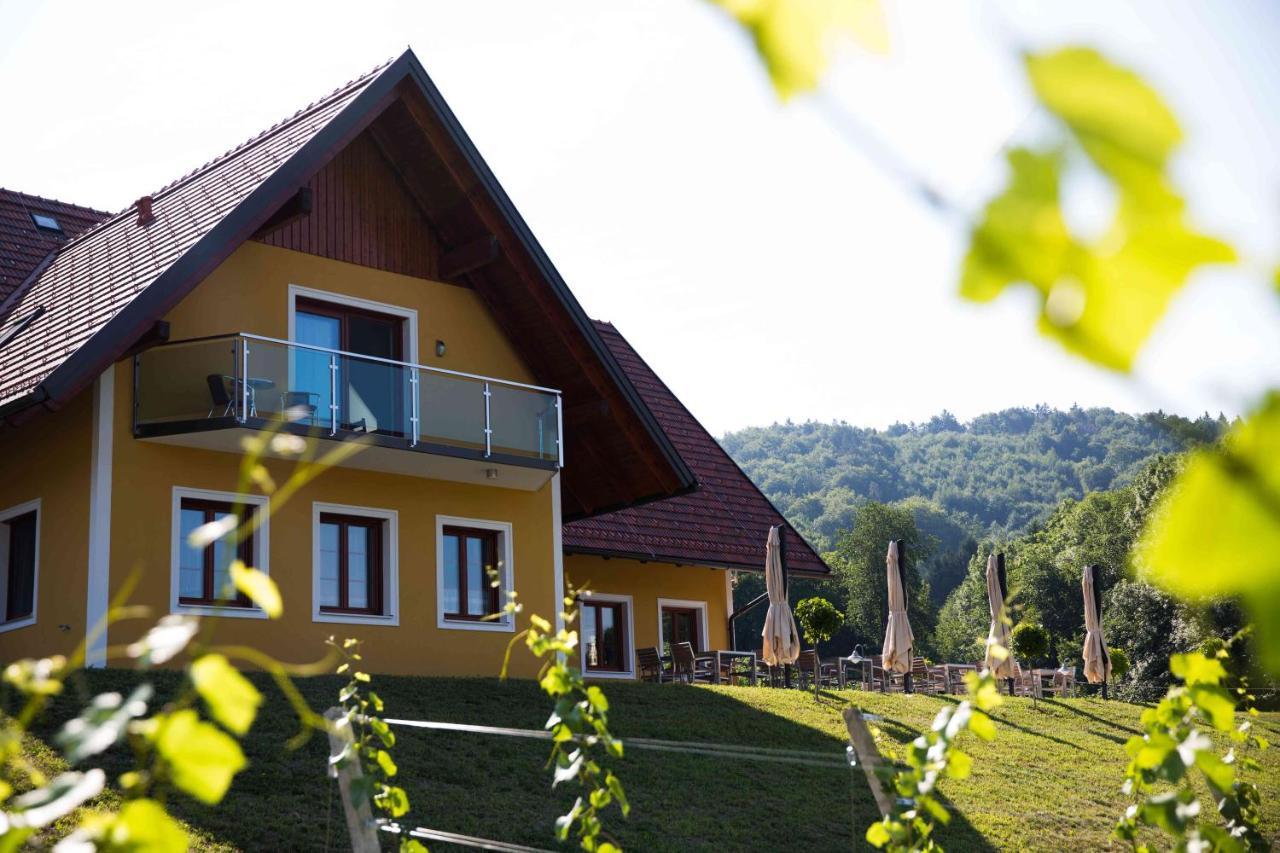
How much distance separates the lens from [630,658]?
23.2 m

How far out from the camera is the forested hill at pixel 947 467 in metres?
102

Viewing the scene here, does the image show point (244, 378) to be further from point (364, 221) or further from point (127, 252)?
point (364, 221)

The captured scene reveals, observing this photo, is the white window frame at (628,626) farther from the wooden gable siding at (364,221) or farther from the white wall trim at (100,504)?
the white wall trim at (100,504)

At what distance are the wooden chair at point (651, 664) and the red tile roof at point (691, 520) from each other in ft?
5.44

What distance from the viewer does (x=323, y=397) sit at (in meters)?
15.5

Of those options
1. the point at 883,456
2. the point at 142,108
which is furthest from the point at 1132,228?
the point at 883,456

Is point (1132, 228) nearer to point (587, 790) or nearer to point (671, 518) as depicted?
point (587, 790)

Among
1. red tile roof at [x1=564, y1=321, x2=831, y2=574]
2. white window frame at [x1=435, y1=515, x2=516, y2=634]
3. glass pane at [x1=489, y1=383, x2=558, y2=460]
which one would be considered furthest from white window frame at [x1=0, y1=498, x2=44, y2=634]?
red tile roof at [x1=564, y1=321, x2=831, y2=574]

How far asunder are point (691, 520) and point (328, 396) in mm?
10261

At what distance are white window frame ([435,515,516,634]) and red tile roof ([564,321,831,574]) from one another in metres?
3.12

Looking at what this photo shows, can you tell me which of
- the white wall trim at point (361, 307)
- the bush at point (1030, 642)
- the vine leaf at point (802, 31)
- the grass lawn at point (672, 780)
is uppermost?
the white wall trim at point (361, 307)

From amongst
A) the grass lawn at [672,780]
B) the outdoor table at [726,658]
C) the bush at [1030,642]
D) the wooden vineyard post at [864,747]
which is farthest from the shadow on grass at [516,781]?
the bush at [1030,642]

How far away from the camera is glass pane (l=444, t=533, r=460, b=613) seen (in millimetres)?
17703

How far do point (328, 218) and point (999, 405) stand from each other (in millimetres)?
130834
